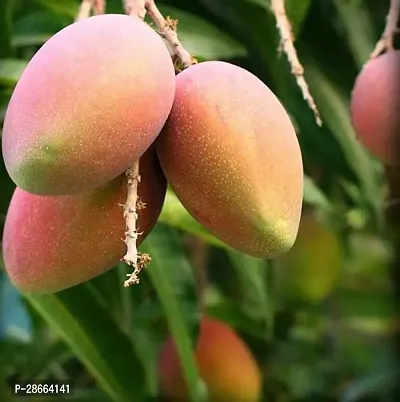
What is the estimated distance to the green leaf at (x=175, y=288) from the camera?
0.66 metres

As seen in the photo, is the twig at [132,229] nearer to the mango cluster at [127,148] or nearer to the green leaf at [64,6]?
the mango cluster at [127,148]

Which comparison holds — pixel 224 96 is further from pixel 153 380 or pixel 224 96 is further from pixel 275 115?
pixel 153 380

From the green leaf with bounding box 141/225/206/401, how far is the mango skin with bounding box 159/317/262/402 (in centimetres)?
13

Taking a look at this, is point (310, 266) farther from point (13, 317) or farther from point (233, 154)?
point (233, 154)

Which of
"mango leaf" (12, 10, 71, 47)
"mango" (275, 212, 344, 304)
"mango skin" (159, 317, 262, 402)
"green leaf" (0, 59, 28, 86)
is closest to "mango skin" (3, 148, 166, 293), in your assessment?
"green leaf" (0, 59, 28, 86)

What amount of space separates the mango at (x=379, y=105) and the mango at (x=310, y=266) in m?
0.43

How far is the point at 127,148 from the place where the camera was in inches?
14.3

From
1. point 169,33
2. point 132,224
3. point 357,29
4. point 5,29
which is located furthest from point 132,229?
point 357,29

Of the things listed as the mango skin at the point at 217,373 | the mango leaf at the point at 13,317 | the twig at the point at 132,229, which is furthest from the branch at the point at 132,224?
the mango leaf at the point at 13,317

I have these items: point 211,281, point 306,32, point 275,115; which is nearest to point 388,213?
point 306,32

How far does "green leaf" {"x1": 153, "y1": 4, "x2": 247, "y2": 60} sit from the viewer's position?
615 millimetres

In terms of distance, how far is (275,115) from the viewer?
1.28 feet

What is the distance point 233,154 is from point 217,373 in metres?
0.47

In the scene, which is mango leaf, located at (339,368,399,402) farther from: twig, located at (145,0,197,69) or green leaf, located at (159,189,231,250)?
twig, located at (145,0,197,69)
